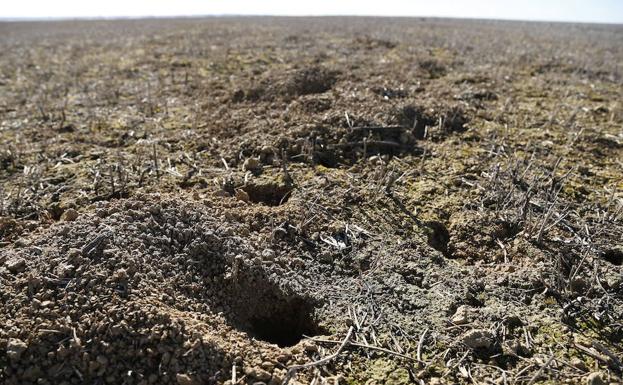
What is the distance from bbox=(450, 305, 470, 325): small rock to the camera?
2752 millimetres

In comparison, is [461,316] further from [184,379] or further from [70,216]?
[70,216]

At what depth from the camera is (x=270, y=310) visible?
297 centimetres

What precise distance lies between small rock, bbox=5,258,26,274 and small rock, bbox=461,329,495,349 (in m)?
2.58

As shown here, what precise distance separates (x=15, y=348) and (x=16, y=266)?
0.61m

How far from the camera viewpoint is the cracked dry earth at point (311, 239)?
2502mm

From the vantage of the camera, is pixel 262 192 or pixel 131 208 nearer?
pixel 131 208

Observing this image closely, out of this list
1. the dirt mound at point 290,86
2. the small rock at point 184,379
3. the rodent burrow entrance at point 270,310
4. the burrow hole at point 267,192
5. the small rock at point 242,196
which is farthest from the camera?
the dirt mound at point 290,86

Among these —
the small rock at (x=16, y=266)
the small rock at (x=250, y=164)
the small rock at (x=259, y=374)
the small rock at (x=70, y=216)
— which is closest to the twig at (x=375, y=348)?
the small rock at (x=259, y=374)

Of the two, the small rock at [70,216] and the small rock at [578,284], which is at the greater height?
the small rock at [70,216]

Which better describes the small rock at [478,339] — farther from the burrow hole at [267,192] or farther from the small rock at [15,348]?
the small rock at [15,348]

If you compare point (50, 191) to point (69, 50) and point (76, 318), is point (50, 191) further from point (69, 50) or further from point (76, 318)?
point (69, 50)

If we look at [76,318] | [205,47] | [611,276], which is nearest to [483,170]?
[611,276]

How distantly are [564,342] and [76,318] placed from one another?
2645 mm

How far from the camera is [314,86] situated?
6535 millimetres
